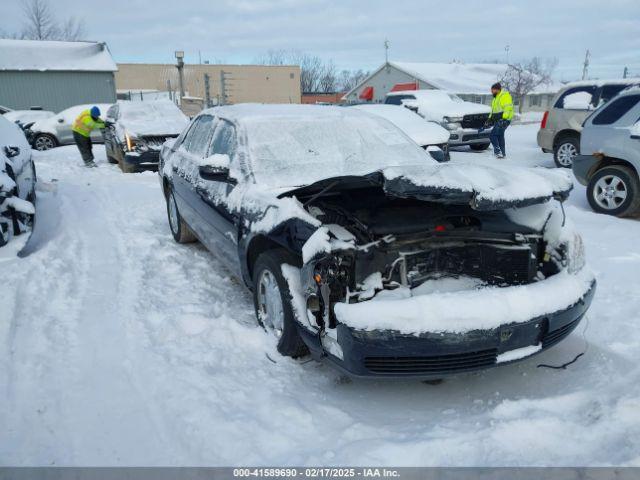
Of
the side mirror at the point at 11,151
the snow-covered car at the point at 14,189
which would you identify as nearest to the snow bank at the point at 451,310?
the snow-covered car at the point at 14,189

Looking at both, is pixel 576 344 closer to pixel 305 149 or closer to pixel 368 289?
pixel 368 289

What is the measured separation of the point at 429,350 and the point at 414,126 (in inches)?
326

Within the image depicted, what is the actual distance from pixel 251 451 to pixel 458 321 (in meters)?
1.20

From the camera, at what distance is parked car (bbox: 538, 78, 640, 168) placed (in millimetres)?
9625

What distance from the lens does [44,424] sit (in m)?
2.57

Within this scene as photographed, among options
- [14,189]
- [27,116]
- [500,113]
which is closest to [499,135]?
[500,113]

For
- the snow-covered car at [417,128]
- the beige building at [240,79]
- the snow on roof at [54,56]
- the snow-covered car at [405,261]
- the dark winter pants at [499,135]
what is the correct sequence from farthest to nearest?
the beige building at [240,79], the snow on roof at [54,56], the dark winter pants at [499,135], the snow-covered car at [417,128], the snow-covered car at [405,261]

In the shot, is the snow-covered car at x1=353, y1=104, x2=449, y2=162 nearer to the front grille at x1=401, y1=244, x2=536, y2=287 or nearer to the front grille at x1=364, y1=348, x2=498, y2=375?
the front grille at x1=401, y1=244, x2=536, y2=287

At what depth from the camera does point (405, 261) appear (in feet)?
9.14

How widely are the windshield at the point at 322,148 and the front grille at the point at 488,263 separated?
3.47 feet

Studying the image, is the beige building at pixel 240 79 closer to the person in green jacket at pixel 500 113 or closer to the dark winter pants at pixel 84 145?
the dark winter pants at pixel 84 145

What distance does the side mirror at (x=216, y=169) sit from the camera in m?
3.67

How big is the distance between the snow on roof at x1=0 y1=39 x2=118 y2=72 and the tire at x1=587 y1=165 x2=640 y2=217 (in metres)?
28.6

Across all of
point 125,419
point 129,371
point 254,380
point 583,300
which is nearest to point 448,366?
point 583,300
